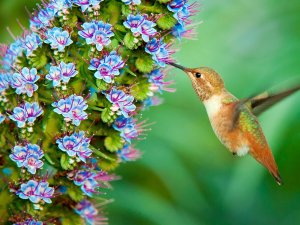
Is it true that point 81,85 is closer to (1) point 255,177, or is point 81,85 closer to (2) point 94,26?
(2) point 94,26

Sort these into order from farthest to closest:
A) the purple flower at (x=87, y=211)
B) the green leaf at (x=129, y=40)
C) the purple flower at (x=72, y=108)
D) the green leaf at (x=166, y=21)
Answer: the purple flower at (x=87, y=211)
the green leaf at (x=166, y=21)
the green leaf at (x=129, y=40)
the purple flower at (x=72, y=108)

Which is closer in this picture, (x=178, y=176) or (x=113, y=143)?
(x=113, y=143)

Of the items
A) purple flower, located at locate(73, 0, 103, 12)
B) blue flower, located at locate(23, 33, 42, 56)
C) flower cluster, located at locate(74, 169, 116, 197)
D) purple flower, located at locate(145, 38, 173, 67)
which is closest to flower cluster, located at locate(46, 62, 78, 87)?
blue flower, located at locate(23, 33, 42, 56)

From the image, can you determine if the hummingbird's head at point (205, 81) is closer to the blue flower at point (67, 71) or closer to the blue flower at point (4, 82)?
the blue flower at point (67, 71)

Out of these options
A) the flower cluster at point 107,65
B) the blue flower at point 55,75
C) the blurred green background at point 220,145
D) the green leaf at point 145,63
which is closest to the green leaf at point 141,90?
the green leaf at point 145,63

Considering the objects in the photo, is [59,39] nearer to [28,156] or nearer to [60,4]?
[60,4]

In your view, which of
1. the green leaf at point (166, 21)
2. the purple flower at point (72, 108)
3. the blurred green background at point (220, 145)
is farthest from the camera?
the blurred green background at point (220, 145)

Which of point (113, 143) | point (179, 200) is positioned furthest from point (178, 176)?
point (113, 143)
